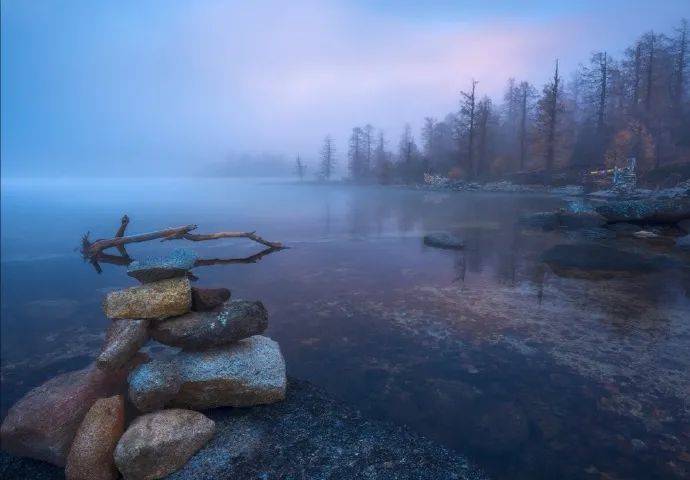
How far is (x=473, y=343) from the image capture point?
9836mm

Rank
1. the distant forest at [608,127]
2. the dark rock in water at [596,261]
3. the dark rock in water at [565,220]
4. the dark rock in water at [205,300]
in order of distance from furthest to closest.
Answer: the distant forest at [608,127]
the dark rock in water at [565,220]
the dark rock in water at [596,261]
the dark rock in water at [205,300]

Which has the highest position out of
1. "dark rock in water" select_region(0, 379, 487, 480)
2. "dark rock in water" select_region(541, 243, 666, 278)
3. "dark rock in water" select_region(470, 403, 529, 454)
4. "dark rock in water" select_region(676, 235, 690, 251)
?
"dark rock in water" select_region(676, 235, 690, 251)

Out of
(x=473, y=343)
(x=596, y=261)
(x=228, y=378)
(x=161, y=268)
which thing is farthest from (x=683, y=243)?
(x=161, y=268)

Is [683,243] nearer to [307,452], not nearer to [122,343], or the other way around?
[307,452]

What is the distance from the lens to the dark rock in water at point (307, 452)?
5.70 m

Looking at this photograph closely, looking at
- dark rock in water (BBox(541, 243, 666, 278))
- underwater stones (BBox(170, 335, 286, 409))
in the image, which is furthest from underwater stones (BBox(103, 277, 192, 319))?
dark rock in water (BBox(541, 243, 666, 278))

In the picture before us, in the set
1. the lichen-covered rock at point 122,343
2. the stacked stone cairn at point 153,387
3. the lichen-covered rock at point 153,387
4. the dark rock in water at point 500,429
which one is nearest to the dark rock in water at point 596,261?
the dark rock in water at point 500,429

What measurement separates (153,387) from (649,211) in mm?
28772

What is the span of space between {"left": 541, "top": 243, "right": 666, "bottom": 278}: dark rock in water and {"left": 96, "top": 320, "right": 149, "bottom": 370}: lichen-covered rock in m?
15.5

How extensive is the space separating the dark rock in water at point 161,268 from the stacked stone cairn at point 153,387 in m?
0.02

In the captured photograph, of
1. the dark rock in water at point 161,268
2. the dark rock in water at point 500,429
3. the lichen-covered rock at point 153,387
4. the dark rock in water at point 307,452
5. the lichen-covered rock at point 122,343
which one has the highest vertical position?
the dark rock in water at point 161,268

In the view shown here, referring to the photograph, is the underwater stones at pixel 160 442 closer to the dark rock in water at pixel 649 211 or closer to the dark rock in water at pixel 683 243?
the dark rock in water at pixel 683 243

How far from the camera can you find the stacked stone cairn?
227 inches

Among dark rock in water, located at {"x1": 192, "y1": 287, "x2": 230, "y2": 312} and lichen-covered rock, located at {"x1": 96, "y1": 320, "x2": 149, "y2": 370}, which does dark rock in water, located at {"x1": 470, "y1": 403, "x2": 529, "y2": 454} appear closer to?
dark rock in water, located at {"x1": 192, "y1": 287, "x2": 230, "y2": 312}
